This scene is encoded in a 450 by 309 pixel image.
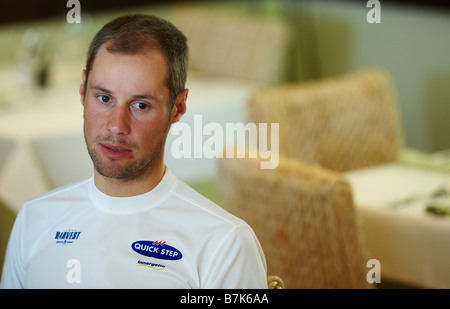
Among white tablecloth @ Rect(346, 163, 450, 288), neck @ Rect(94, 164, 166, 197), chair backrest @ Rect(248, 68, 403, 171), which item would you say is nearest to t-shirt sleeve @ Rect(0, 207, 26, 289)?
neck @ Rect(94, 164, 166, 197)

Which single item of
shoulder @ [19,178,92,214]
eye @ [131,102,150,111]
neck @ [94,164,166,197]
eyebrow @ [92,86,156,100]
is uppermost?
eyebrow @ [92,86,156,100]

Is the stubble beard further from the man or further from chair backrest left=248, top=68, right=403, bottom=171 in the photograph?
chair backrest left=248, top=68, right=403, bottom=171

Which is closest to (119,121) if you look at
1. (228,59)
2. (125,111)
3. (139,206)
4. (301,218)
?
(125,111)

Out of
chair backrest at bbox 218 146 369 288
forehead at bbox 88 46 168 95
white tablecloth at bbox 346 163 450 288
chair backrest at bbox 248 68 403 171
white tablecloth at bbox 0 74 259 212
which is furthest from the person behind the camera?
chair backrest at bbox 248 68 403 171

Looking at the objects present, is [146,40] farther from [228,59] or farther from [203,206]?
[228,59]

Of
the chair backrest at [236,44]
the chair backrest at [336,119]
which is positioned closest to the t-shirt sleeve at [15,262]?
the chair backrest at [336,119]

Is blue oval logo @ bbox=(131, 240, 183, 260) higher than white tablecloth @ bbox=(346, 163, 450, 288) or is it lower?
higher

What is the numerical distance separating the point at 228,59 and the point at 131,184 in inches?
99.2

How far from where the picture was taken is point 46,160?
2.44 metres

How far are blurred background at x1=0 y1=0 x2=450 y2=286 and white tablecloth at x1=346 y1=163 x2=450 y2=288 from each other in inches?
21.8

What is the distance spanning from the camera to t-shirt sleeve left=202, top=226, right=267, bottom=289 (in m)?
1.01

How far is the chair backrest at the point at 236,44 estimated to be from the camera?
3.40m

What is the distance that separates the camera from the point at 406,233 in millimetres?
1912

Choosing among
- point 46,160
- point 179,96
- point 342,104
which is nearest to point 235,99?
point 342,104
